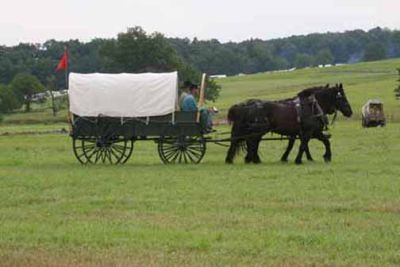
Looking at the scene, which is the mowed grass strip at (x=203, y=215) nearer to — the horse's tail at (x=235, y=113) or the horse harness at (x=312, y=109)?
the horse harness at (x=312, y=109)

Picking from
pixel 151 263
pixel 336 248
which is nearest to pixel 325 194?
pixel 336 248

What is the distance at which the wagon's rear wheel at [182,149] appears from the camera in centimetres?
2148

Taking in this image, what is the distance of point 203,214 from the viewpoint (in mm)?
11305

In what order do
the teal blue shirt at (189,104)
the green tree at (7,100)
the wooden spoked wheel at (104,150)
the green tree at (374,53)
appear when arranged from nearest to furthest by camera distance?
the teal blue shirt at (189,104) < the wooden spoked wheel at (104,150) < the green tree at (7,100) < the green tree at (374,53)

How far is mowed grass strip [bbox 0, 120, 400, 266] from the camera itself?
8.31 metres

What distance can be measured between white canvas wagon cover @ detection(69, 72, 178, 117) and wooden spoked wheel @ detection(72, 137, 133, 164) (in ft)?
2.59

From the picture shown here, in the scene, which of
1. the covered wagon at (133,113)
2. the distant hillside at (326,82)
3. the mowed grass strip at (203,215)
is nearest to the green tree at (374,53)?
the distant hillside at (326,82)

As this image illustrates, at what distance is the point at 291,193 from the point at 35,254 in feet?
20.4

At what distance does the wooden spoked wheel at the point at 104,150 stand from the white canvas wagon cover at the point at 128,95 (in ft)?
2.59

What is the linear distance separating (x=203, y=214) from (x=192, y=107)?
404 inches

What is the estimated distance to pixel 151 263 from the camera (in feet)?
25.7

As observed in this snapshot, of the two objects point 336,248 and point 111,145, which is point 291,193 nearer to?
point 336,248

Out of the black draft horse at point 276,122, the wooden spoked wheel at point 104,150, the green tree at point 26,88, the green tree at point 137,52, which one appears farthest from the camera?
the green tree at point 26,88

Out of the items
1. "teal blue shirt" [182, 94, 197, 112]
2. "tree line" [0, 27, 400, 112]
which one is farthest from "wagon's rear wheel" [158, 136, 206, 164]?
"tree line" [0, 27, 400, 112]
